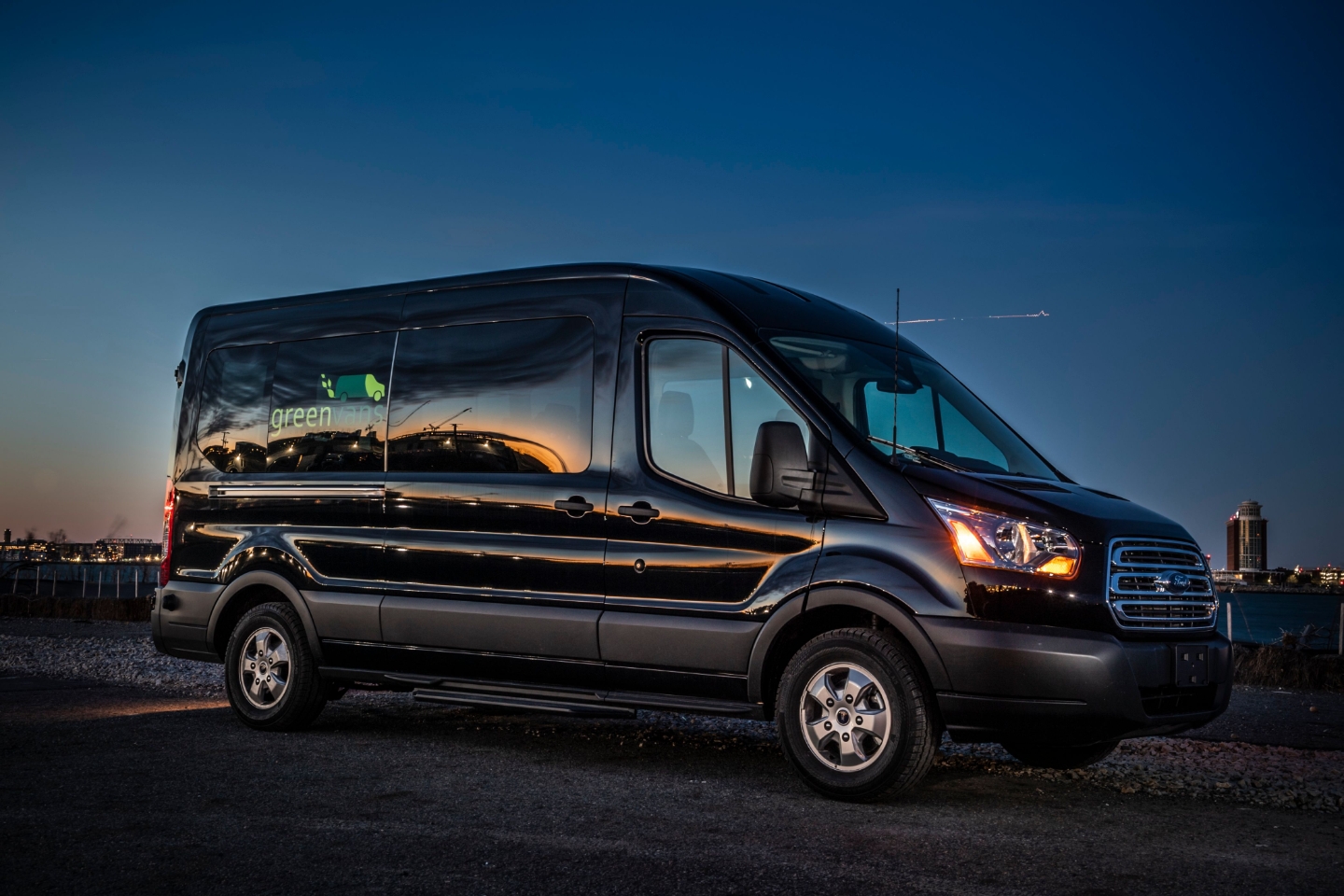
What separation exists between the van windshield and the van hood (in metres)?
0.30

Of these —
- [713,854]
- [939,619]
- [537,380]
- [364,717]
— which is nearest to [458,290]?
[537,380]

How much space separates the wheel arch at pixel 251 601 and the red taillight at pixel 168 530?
65 centimetres

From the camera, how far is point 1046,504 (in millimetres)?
5762

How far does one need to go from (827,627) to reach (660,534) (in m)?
1.04

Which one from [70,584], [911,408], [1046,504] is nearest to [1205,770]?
[1046,504]

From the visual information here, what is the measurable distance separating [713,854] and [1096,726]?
6.37 ft

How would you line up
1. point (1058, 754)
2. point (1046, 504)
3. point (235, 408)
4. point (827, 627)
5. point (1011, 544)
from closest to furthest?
point (1011, 544) → point (1046, 504) → point (827, 627) → point (1058, 754) → point (235, 408)

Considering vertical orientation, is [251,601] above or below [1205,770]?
above

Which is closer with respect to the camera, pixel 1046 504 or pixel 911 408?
pixel 1046 504

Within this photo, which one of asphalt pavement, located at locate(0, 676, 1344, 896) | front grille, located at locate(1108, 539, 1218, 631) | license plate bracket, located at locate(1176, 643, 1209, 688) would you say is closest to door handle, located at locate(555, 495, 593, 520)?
asphalt pavement, located at locate(0, 676, 1344, 896)

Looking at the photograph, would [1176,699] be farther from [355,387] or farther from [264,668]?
[264,668]

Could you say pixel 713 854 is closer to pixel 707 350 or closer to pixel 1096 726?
pixel 1096 726

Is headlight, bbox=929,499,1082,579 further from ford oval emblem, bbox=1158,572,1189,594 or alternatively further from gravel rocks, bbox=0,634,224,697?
gravel rocks, bbox=0,634,224,697

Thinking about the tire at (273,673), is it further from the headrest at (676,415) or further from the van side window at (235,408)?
the headrest at (676,415)
